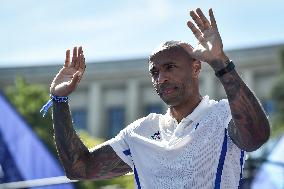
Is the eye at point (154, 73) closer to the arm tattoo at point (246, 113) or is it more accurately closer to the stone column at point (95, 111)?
the arm tattoo at point (246, 113)

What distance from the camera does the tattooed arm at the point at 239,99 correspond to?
3354 millimetres

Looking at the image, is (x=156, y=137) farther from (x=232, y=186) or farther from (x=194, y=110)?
(x=232, y=186)

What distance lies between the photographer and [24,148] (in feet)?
22.2

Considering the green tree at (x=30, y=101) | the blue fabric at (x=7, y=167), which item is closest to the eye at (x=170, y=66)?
the blue fabric at (x=7, y=167)

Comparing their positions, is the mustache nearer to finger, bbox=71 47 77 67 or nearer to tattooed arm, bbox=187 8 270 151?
tattooed arm, bbox=187 8 270 151

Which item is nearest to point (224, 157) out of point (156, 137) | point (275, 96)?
point (156, 137)

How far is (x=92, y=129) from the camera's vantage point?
5531cm

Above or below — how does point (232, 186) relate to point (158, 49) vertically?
below

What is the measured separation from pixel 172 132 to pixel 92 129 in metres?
51.7

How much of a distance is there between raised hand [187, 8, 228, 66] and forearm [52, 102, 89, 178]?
938 millimetres

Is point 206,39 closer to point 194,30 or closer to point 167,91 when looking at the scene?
point 194,30

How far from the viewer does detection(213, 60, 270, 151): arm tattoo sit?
3.35 meters

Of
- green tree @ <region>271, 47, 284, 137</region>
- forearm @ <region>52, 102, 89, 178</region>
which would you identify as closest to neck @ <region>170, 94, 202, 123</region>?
forearm @ <region>52, 102, 89, 178</region>

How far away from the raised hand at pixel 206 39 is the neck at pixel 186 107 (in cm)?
39
